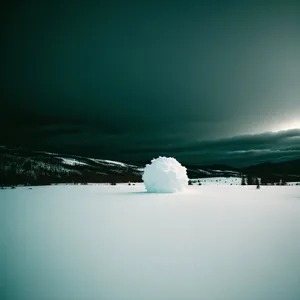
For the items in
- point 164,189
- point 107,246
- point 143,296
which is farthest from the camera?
point 164,189

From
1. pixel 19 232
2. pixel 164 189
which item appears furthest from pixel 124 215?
pixel 164 189

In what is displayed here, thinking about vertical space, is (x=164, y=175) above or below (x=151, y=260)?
above

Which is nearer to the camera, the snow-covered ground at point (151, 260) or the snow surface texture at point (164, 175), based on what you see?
the snow-covered ground at point (151, 260)

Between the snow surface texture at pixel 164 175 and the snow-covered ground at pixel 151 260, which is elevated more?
the snow surface texture at pixel 164 175

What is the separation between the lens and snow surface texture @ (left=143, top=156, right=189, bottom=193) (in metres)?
26.9

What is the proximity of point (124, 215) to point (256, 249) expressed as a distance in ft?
21.4

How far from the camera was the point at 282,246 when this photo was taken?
757 cm

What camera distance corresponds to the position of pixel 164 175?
26.9 metres

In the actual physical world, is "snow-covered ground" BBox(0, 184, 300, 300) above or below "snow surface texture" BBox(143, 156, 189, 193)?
below

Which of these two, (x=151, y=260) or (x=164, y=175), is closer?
(x=151, y=260)

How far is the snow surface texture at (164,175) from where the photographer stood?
2694 centimetres

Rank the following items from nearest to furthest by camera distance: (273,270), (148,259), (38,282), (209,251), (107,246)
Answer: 1. (38,282)
2. (273,270)
3. (148,259)
4. (209,251)
5. (107,246)

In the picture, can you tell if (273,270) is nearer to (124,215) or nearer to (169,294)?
(169,294)

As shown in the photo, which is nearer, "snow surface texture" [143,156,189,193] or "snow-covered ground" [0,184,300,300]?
"snow-covered ground" [0,184,300,300]
